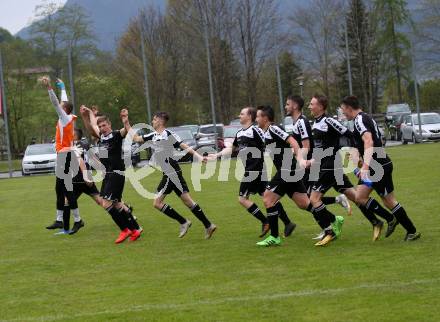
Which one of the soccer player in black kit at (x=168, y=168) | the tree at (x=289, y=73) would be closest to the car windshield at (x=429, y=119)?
the tree at (x=289, y=73)

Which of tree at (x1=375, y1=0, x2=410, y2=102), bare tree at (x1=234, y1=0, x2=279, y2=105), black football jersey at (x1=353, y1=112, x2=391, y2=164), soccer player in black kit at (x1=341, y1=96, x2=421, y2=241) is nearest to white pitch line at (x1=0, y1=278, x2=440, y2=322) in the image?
soccer player in black kit at (x1=341, y1=96, x2=421, y2=241)

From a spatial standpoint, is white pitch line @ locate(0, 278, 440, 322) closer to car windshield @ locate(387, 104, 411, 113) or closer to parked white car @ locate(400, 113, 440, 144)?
parked white car @ locate(400, 113, 440, 144)

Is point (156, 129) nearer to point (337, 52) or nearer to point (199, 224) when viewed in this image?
point (199, 224)

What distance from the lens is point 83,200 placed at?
19188 mm

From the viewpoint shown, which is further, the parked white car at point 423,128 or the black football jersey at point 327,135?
the parked white car at point 423,128

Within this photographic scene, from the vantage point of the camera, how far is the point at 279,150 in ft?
32.3

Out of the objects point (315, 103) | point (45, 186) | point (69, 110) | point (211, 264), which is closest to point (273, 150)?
point (315, 103)

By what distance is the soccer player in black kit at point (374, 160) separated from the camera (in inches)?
365

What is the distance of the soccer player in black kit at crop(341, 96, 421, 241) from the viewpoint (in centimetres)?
927

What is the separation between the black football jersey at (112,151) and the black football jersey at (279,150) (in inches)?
101

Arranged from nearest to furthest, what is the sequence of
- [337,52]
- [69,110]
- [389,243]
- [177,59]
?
1. [389,243]
2. [69,110]
3. [177,59]
4. [337,52]

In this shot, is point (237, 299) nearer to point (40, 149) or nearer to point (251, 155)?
point (251, 155)

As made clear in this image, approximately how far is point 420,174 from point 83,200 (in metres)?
8.84

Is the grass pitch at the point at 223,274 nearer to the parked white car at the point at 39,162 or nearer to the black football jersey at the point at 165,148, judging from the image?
the black football jersey at the point at 165,148
